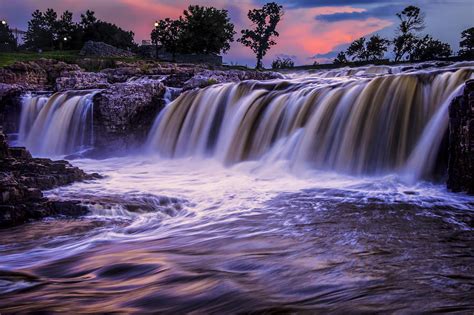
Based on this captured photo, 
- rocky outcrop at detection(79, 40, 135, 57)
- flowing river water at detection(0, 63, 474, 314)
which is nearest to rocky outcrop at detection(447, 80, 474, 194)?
flowing river water at detection(0, 63, 474, 314)

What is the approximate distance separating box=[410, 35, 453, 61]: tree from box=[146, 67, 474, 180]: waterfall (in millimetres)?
19921

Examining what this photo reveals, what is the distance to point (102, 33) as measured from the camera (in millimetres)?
48812

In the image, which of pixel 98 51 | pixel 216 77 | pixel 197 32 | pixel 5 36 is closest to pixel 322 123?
pixel 216 77

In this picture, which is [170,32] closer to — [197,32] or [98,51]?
[197,32]

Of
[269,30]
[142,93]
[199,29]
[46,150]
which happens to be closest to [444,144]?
[142,93]

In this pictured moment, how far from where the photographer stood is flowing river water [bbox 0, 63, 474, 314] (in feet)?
10.4

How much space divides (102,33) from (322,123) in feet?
145

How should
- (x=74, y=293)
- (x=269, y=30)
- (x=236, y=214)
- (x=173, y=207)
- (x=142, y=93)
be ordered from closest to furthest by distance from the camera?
(x=74, y=293)
(x=236, y=214)
(x=173, y=207)
(x=142, y=93)
(x=269, y=30)

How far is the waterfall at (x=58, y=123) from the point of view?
46.8 ft

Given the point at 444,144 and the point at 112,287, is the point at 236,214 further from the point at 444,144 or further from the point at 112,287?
the point at 444,144

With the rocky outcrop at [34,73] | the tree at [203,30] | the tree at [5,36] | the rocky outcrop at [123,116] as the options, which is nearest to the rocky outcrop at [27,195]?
the rocky outcrop at [123,116]

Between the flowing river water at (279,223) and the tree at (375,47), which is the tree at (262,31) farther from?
the flowing river water at (279,223)

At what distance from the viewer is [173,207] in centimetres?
646

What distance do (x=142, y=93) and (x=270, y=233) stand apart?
33.3ft
